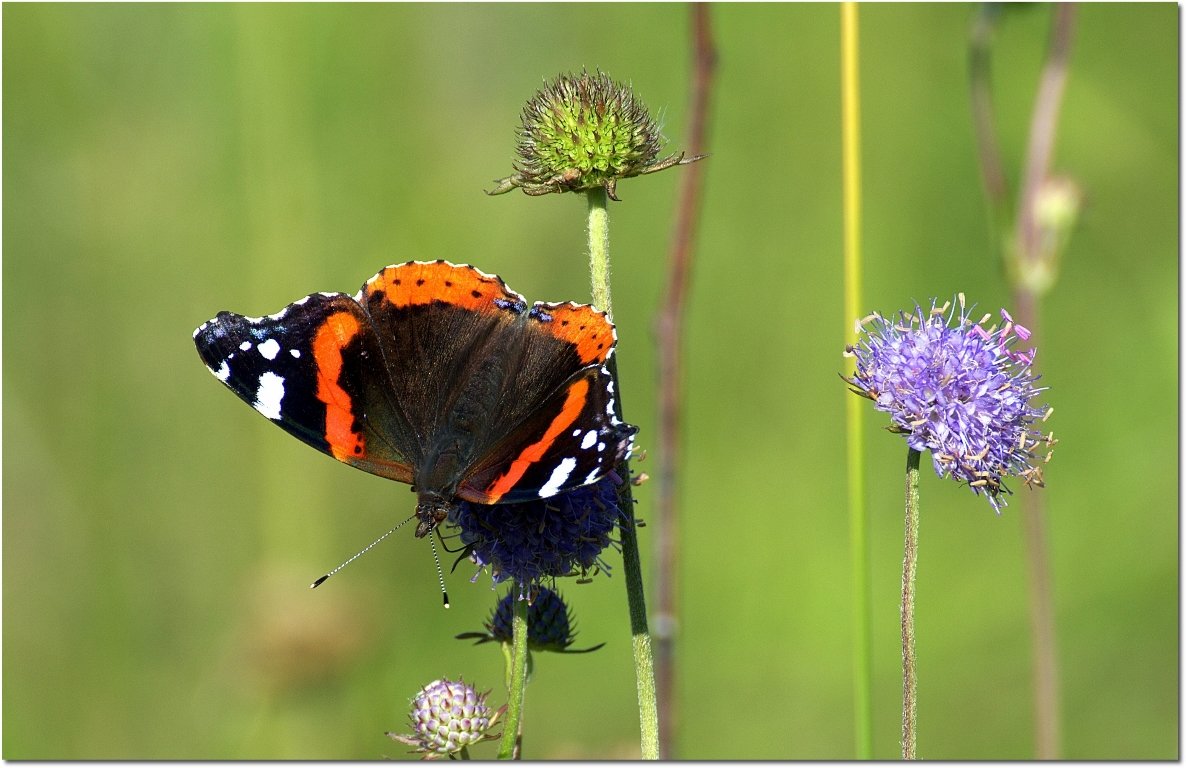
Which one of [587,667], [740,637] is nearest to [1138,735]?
[740,637]

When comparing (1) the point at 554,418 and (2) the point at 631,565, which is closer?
(2) the point at 631,565

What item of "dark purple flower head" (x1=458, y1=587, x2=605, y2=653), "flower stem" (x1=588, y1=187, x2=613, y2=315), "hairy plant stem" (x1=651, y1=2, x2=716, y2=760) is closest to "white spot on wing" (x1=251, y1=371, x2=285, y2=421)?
"dark purple flower head" (x1=458, y1=587, x2=605, y2=653)

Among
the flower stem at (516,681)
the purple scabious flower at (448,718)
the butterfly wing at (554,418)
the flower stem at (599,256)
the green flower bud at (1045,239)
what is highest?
the green flower bud at (1045,239)

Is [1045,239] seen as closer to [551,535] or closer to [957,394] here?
[957,394]

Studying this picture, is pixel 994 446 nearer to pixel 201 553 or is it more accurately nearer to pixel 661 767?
pixel 661 767

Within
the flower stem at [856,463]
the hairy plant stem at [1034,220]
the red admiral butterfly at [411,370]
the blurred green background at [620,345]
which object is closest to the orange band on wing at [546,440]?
the red admiral butterfly at [411,370]

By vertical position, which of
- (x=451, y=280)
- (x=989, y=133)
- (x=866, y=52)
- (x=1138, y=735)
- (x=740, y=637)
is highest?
(x=866, y=52)

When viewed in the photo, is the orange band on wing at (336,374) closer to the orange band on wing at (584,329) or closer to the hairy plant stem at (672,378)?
the orange band on wing at (584,329)

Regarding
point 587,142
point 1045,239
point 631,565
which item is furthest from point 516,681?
point 1045,239
